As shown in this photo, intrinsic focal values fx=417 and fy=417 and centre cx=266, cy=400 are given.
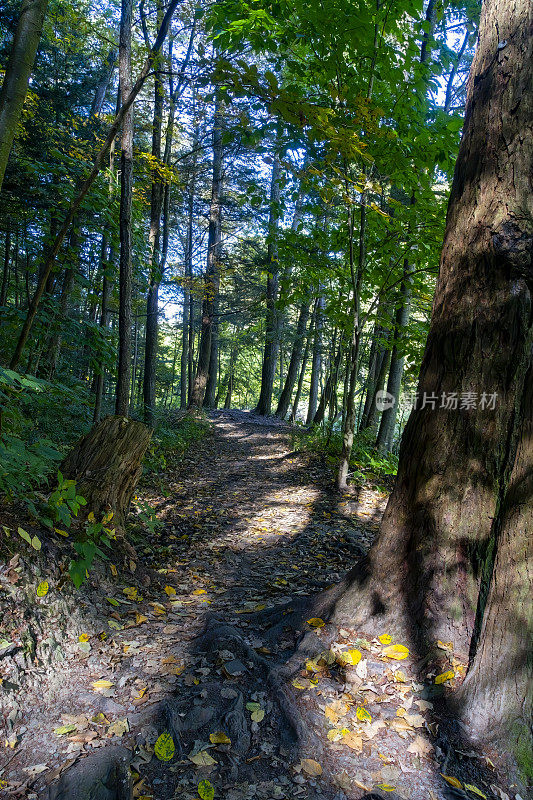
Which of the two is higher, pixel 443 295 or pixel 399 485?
pixel 443 295

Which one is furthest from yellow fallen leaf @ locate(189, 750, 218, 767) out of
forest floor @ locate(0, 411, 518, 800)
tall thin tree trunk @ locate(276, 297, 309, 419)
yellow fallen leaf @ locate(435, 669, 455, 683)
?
tall thin tree trunk @ locate(276, 297, 309, 419)

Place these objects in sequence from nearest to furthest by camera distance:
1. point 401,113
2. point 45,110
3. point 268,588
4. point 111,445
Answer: point 268,588 < point 111,445 < point 401,113 < point 45,110

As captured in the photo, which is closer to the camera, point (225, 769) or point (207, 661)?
point (225, 769)

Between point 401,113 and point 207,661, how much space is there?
604 cm

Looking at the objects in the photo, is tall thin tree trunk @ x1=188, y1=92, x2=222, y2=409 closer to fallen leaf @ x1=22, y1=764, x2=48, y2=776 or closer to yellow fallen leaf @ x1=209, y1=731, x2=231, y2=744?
Answer: yellow fallen leaf @ x1=209, y1=731, x2=231, y2=744

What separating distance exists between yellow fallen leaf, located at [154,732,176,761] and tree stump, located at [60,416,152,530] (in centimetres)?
225

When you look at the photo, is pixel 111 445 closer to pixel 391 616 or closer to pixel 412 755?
pixel 391 616

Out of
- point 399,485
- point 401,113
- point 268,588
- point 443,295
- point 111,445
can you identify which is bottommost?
point 268,588

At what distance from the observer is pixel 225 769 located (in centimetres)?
189

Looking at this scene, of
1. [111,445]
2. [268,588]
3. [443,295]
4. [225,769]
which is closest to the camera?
[225,769]

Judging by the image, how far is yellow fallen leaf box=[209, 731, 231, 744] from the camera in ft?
6.58

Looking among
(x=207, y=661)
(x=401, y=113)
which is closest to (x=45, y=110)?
(x=401, y=113)

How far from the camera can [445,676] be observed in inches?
86.2

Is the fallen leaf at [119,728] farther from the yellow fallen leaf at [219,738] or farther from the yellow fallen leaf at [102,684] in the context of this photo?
the yellow fallen leaf at [219,738]
